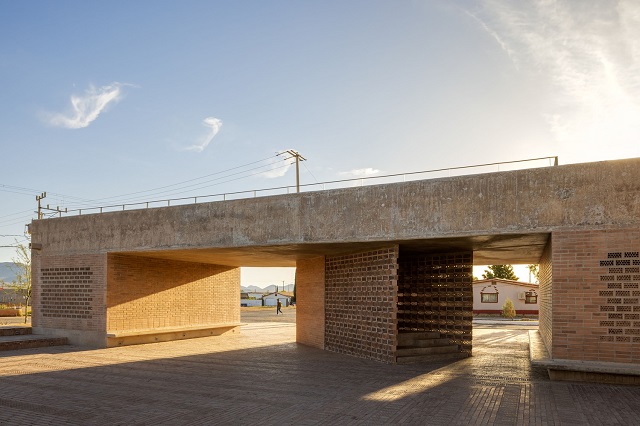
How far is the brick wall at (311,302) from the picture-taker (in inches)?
677

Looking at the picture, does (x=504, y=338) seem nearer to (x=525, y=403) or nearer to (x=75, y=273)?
(x=525, y=403)

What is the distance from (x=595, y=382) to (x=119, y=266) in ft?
45.9

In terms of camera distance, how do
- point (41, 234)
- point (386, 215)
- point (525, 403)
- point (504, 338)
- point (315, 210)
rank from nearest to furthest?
point (525, 403)
point (386, 215)
point (315, 210)
point (41, 234)
point (504, 338)

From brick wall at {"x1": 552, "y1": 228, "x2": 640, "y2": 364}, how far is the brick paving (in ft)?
2.51

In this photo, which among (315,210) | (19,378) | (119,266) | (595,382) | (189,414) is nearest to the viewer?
(189,414)

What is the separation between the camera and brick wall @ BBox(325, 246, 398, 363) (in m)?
13.3

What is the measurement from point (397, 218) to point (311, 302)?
272 inches

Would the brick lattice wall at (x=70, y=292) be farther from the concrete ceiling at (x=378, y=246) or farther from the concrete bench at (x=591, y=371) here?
the concrete bench at (x=591, y=371)

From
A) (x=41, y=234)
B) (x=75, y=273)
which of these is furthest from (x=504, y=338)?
(x=41, y=234)

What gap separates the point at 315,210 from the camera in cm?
1323

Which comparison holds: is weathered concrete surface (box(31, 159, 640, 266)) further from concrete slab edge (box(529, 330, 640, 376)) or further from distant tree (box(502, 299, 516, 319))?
distant tree (box(502, 299, 516, 319))

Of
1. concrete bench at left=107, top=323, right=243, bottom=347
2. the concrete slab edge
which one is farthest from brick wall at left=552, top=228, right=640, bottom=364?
concrete bench at left=107, top=323, right=243, bottom=347

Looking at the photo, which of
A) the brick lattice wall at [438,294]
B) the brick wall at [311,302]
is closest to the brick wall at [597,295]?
the brick lattice wall at [438,294]

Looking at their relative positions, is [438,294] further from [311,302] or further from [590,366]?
[590,366]
